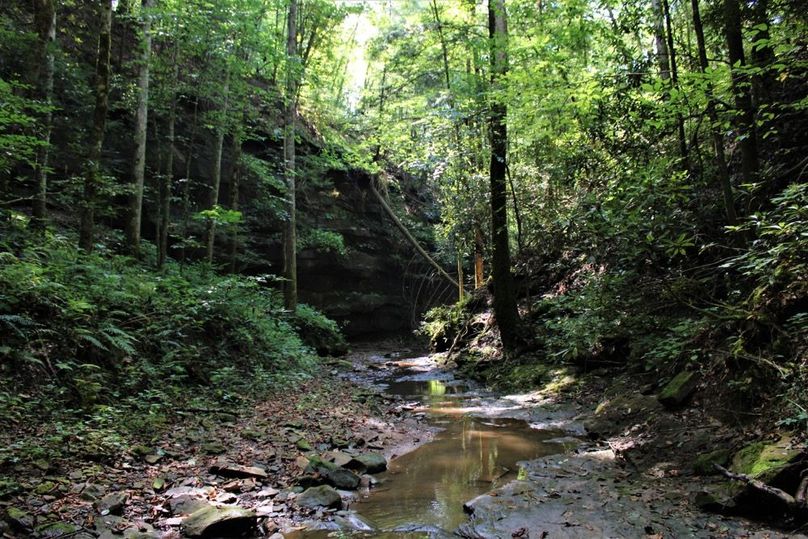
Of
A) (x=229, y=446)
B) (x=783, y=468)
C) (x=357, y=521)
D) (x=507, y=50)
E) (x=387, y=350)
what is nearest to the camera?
(x=783, y=468)

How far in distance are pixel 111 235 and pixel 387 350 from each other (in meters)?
14.1

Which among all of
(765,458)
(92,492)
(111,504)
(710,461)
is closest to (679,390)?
(710,461)

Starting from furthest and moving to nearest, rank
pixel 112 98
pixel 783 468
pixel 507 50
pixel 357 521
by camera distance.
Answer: pixel 112 98 → pixel 507 50 → pixel 357 521 → pixel 783 468

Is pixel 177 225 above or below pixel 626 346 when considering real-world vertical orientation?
above

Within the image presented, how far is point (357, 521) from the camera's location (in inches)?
191

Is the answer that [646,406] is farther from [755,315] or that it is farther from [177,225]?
[177,225]

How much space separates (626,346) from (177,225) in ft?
49.8

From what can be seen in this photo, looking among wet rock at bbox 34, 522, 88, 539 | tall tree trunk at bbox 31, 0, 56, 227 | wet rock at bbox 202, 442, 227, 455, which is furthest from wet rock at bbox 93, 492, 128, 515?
tall tree trunk at bbox 31, 0, 56, 227

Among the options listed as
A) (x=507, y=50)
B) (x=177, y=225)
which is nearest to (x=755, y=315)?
(x=507, y=50)

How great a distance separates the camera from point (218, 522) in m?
4.25

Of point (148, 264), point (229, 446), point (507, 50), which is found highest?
point (507, 50)

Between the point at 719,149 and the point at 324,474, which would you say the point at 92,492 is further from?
the point at 719,149

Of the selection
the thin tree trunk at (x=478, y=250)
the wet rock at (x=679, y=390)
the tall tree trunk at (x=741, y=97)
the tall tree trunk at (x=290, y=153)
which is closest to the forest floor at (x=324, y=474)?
the wet rock at (x=679, y=390)

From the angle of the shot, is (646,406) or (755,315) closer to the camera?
(755,315)
